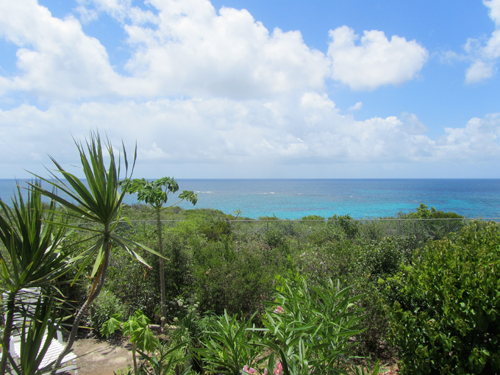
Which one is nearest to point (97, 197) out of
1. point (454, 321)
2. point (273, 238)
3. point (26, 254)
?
point (26, 254)

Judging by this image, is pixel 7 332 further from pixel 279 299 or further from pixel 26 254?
pixel 279 299

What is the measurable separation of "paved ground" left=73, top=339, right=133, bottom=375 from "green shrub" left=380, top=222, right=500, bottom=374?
3.88m

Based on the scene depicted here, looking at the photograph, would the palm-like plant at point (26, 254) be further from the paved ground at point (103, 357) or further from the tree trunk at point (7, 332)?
the paved ground at point (103, 357)

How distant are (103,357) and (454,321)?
198 inches

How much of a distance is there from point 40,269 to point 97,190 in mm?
669

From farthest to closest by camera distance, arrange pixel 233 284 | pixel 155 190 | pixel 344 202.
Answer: pixel 344 202, pixel 233 284, pixel 155 190

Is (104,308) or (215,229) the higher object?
(215,229)

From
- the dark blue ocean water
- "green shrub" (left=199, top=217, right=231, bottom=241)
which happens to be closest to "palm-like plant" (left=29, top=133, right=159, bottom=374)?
"green shrub" (left=199, top=217, right=231, bottom=241)

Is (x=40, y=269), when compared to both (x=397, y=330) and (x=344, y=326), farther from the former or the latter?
(x=397, y=330)

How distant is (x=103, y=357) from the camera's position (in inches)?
187

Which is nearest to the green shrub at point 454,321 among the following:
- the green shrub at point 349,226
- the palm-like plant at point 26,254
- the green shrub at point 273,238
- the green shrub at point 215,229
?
the palm-like plant at point 26,254

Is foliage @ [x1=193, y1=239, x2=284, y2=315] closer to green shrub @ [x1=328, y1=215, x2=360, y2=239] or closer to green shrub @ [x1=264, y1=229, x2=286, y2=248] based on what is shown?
green shrub @ [x1=264, y1=229, x2=286, y2=248]

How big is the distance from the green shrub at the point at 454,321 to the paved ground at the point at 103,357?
388 cm

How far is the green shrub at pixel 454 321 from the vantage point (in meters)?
2.18
